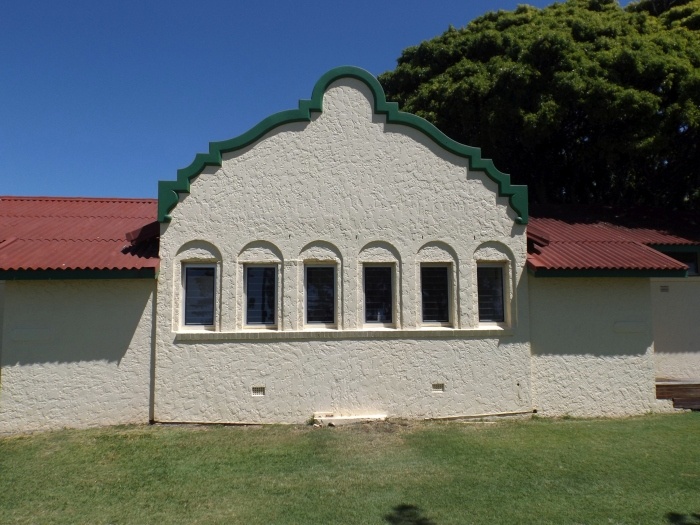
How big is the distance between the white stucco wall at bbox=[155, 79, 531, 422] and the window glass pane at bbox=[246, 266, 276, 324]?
0.78ft

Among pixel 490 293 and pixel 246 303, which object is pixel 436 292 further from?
pixel 246 303

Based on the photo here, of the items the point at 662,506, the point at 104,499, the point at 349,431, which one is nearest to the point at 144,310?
the point at 104,499

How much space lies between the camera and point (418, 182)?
31.6ft

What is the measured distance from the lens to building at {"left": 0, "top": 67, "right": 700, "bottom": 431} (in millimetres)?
8750

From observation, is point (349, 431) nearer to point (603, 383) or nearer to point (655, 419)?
point (603, 383)

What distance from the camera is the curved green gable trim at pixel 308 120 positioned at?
29.8 ft

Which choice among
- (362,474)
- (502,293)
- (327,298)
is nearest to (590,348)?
(502,293)

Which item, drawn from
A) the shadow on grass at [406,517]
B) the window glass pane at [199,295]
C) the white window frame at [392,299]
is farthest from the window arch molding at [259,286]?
the shadow on grass at [406,517]

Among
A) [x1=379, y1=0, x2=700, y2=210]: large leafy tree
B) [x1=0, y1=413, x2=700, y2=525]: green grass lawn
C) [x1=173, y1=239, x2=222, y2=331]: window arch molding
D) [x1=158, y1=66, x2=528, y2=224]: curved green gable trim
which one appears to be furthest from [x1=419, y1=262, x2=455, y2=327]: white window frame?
[x1=379, y1=0, x2=700, y2=210]: large leafy tree

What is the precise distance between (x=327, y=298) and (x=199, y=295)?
2.41 metres

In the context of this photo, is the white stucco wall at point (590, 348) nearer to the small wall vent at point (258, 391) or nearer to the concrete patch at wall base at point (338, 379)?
the concrete patch at wall base at point (338, 379)

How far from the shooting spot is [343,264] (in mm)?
9398

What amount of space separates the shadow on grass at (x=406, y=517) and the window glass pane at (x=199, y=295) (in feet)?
16.9

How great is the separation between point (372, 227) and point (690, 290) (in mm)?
7804
